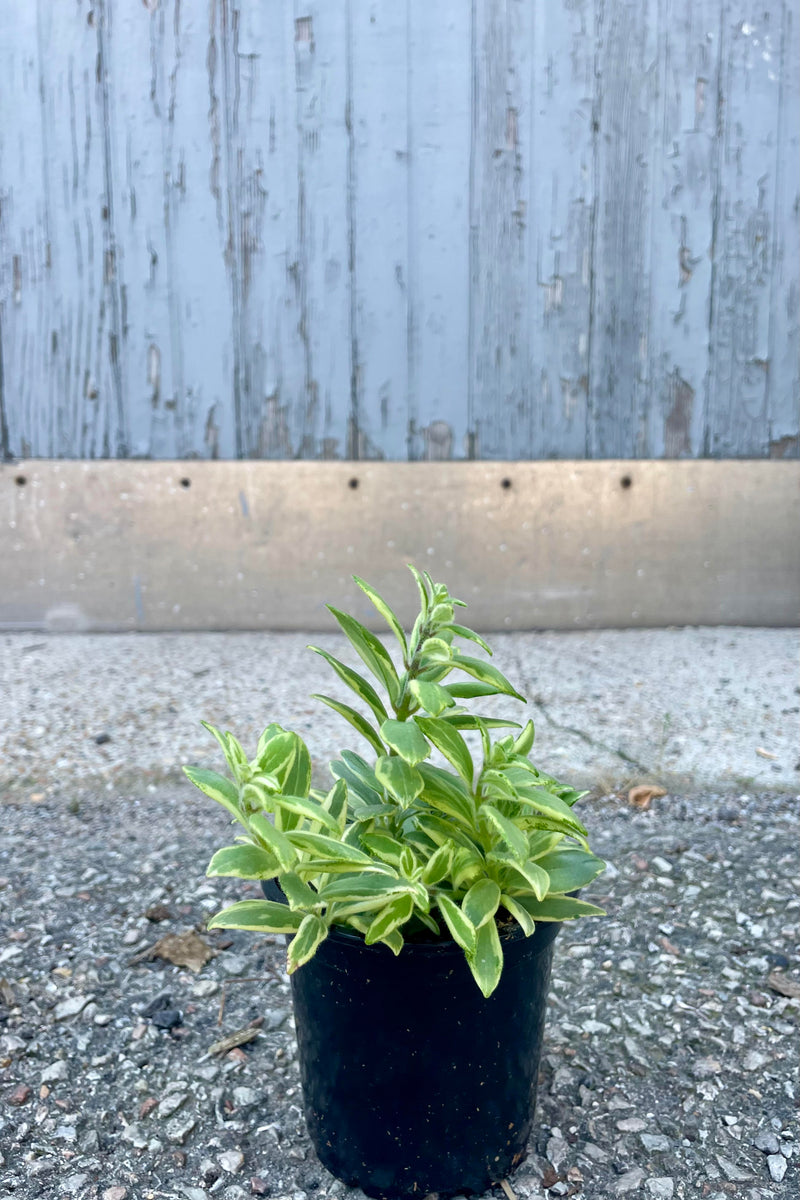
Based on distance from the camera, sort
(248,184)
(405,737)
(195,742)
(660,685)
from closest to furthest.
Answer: (405,737) → (195,742) → (660,685) → (248,184)

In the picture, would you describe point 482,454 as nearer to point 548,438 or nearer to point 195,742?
point 548,438

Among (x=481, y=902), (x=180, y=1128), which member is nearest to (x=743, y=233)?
(x=481, y=902)

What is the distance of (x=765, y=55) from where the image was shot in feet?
8.66

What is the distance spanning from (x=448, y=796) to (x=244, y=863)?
0.73 feet

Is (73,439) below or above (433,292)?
below

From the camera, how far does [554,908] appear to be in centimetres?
112

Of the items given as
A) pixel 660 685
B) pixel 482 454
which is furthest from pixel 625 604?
pixel 482 454

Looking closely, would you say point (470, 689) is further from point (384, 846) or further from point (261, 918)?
point (261, 918)

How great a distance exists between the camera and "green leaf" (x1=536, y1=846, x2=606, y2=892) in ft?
3.63

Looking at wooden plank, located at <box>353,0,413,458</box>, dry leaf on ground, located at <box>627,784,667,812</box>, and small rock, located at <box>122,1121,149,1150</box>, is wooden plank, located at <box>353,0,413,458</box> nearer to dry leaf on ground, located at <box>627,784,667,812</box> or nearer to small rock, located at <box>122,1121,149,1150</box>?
dry leaf on ground, located at <box>627,784,667,812</box>

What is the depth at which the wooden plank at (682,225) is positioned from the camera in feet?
8.67

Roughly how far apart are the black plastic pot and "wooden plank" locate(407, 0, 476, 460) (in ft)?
5.94

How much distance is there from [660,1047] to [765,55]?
7.98 feet

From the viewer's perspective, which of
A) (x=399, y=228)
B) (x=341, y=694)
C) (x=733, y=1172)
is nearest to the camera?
(x=733, y=1172)
